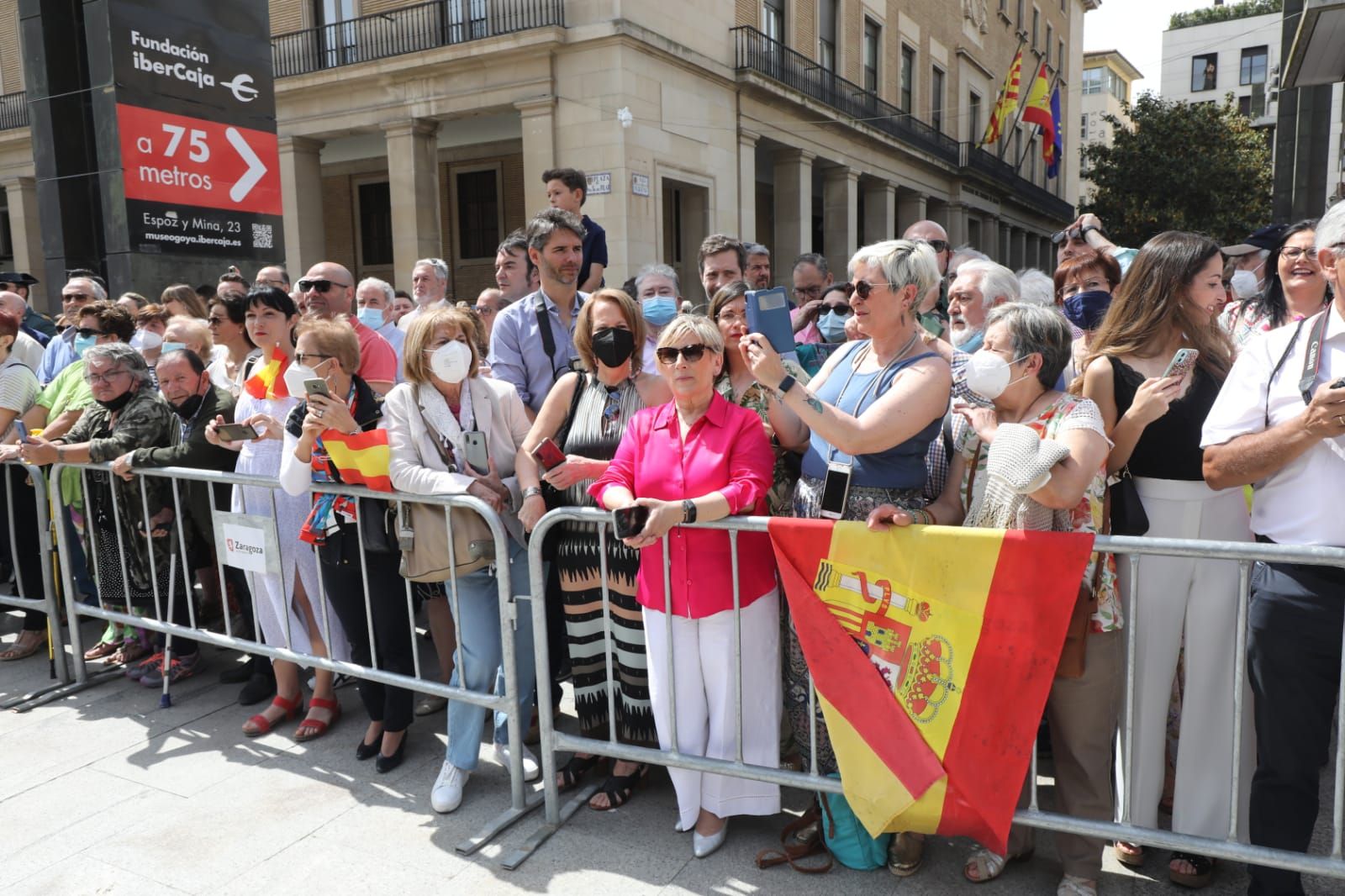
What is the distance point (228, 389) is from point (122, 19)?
4427 millimetres

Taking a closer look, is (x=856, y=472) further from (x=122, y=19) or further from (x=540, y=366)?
(x=122, y=19)

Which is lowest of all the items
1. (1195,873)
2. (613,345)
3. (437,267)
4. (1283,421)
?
(1195,873)

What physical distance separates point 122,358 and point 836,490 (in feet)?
13.1

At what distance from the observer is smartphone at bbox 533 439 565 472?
3324 millimetres

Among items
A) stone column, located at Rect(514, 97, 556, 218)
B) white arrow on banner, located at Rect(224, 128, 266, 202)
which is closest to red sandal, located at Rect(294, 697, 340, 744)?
white arrow on banner, located at Rect(224, 128, 266, 202)

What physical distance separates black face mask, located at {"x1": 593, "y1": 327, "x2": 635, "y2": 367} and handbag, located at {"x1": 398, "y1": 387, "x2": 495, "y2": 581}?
819 mm

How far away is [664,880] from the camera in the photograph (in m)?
3.07

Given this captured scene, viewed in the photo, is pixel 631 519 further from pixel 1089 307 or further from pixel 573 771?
pixel 1089 307

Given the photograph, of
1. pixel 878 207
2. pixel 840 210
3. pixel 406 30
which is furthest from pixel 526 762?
pixel 878 207

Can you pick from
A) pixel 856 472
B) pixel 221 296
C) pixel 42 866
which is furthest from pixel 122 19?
pixel 856 472

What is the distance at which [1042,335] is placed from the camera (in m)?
2.77

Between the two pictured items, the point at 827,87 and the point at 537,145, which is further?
the point at 827,87

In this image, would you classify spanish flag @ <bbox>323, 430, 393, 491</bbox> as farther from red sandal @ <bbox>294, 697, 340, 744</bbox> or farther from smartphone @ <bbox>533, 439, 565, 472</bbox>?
red sandal @ <bbox>294, 697, 340, 744</bbox>

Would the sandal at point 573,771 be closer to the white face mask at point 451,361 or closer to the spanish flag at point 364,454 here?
the spanish flag at point 364,454
